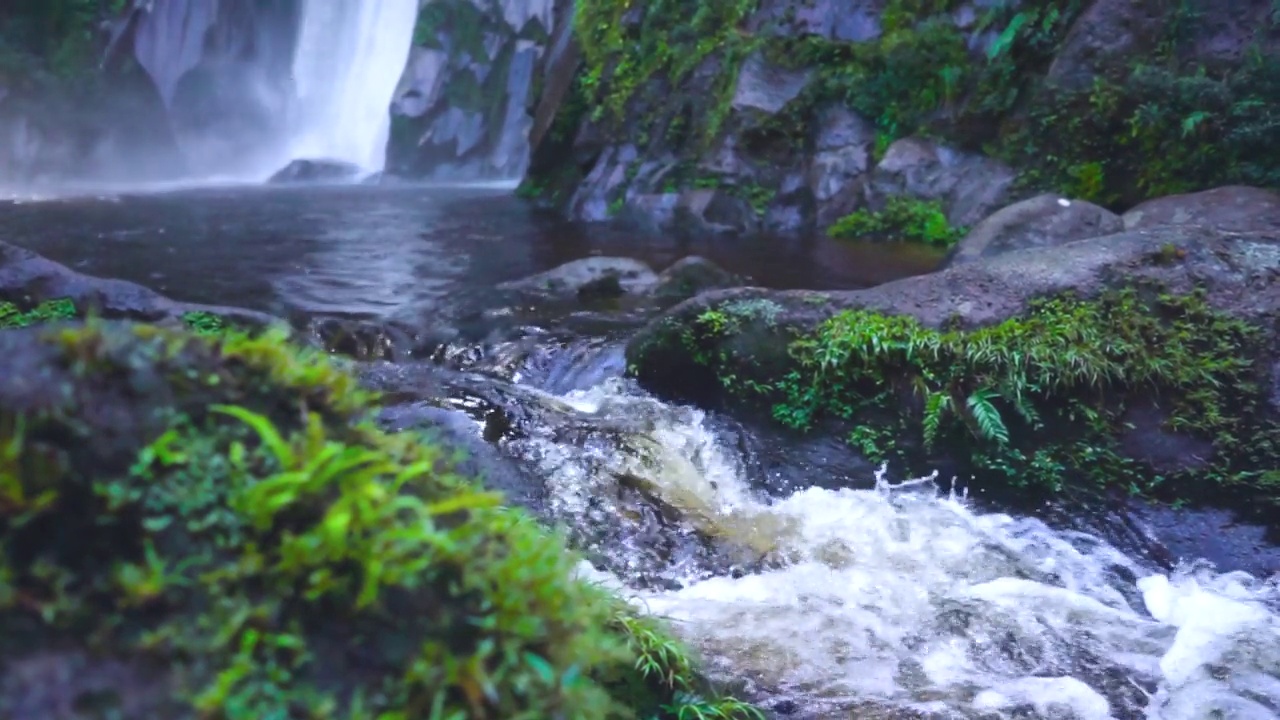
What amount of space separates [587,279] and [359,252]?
213 inches

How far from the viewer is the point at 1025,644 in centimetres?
450

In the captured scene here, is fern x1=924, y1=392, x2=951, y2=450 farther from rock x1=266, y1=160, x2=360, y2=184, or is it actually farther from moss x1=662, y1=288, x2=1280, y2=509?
rock x1=266, y1=160, x2=360, y2=184

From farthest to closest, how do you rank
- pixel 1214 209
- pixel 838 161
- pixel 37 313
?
pixel 838 161 → pixel 1214 209 → pixel 37 313

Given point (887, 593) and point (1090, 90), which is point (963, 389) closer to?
point (887, 593)

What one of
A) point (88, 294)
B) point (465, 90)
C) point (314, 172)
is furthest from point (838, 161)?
point (314, 172)

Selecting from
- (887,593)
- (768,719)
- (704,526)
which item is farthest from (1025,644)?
(704,526)

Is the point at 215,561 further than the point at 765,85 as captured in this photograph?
No

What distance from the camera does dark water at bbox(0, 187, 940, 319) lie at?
11430 millimetres

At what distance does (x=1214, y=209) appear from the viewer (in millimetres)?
10328

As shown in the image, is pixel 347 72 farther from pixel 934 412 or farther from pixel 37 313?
pixel 934 412

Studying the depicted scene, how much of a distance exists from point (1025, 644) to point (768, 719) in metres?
1.64

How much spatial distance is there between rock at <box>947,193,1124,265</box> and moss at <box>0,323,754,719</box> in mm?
9835

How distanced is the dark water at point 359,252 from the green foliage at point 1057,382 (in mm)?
5037

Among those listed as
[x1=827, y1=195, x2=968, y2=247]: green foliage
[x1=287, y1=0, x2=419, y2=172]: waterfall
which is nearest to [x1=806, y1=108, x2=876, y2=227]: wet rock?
[x1=827, y1=195, x2=968, y2=247]: green foliage
